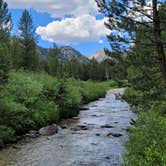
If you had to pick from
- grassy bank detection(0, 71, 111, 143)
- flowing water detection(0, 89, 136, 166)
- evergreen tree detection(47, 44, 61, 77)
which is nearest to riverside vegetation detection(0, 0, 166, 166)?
grassy bank detection(0, 71, 111, 143)

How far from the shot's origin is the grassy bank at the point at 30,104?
22062 millimetres

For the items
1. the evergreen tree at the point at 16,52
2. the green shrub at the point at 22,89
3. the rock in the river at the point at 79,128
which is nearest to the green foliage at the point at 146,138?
the rock in the river at the point at 79,128

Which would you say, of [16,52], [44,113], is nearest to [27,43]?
[16,52]

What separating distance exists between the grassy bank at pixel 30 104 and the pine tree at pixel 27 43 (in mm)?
29634

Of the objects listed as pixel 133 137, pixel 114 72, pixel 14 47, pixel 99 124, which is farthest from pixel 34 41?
pixel 133 137

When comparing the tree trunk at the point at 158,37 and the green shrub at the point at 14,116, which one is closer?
the tree trunk at the point at 158,37

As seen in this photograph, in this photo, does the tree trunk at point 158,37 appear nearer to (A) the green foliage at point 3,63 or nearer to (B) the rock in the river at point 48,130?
(A) the green foliage at point 3,63

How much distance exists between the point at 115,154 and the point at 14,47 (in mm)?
50736

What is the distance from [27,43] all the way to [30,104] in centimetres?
4115

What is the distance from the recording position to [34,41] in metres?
68.4

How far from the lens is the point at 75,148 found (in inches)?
770

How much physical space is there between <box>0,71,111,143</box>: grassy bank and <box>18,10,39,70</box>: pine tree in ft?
97.2

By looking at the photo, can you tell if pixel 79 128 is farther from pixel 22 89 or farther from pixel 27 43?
pixel 27 43

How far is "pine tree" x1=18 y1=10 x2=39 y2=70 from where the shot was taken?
212 ft
